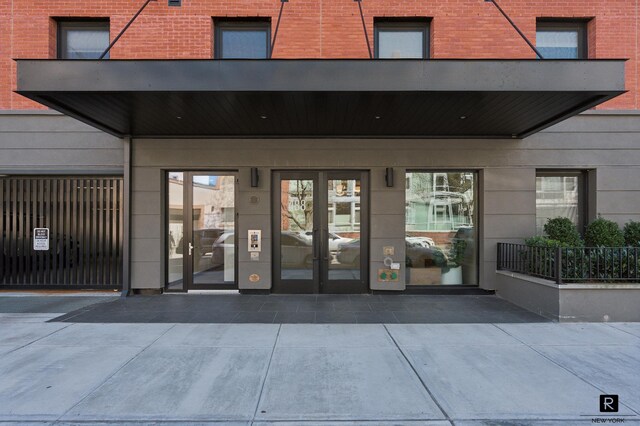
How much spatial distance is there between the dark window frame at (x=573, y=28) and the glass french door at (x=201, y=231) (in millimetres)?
8478

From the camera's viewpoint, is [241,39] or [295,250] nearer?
[295,250]

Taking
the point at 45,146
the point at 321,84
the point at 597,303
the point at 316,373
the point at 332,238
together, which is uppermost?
the point at 321,84

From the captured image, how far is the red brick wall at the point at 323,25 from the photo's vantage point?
26.7 ft

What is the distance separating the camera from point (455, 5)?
8.21m

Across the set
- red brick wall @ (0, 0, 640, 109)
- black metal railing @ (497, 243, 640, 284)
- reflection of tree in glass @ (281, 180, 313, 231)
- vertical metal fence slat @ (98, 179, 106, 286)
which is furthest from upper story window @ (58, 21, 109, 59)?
black metal railing @ (497, 243, 640, 284)

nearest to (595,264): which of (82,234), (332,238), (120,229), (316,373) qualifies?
(332,238)

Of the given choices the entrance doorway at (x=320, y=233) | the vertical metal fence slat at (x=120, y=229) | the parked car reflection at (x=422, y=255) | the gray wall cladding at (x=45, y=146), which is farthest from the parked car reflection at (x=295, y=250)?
the gray wall cladding at (x=45, y=146)

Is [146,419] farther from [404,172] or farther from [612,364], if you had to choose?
[404,172]

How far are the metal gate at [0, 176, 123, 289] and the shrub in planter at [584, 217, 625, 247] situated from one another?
34.7ft

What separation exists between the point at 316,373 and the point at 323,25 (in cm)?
749

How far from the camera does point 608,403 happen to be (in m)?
3.43

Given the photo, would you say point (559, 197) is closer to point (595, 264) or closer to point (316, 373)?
point (595, 264)

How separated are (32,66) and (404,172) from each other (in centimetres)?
717

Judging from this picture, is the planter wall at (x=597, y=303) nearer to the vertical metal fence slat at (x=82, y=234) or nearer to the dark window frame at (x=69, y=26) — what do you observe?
the vertical metal fence slat at (x=82, y=234)
